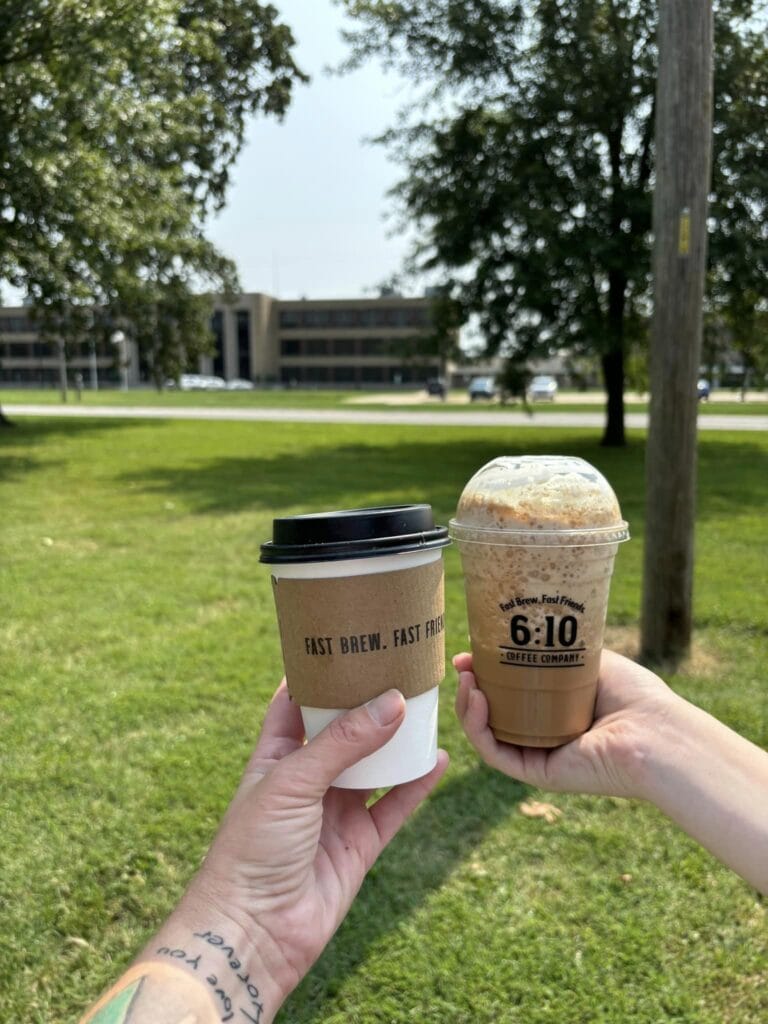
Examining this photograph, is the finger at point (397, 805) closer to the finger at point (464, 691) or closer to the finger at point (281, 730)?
the finger at point (464, 691)

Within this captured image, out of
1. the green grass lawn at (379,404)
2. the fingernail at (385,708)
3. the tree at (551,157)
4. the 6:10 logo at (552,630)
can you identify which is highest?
the tree at (551,157)

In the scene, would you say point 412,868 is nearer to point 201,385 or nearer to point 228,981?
point 228,981

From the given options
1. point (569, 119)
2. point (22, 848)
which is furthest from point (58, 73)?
point (22, 848)

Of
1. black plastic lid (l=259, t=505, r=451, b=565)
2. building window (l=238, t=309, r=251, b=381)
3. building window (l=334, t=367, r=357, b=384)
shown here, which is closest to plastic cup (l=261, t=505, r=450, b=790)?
black plastic lid (l=259, t=505, r=451, b=565)

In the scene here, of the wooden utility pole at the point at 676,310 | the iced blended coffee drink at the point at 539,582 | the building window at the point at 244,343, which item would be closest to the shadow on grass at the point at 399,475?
the wooden utility pole at the point at 676,310

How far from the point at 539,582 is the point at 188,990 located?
92 cm

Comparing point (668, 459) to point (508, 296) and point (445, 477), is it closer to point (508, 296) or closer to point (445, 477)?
point (445, 477)

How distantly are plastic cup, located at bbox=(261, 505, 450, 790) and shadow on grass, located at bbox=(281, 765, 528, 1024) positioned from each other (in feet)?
4.45

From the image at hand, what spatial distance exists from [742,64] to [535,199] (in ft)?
11.4

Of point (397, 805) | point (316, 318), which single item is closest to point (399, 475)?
point (397, 805)

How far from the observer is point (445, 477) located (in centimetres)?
1287

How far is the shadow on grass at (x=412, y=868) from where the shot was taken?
2.60m

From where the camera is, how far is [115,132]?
13.4 metres

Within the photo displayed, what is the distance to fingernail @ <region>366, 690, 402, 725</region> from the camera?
1.48 meters
